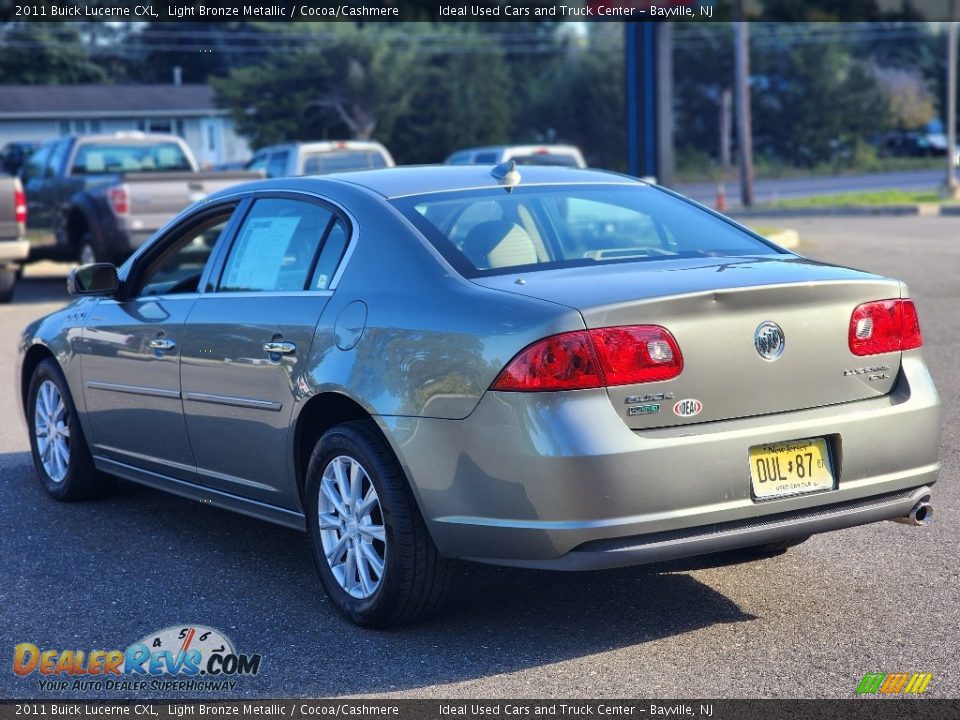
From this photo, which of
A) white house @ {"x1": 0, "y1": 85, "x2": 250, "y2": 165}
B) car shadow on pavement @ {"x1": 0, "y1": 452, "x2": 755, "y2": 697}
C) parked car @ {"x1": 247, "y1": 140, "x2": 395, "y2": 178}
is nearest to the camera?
car shadow on pavement @ {"x1": 0, "y1": 452, "x2": 755, "y2": 697}

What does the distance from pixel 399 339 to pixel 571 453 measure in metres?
0.82

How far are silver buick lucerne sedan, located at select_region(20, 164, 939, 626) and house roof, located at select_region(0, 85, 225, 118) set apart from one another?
59562 mm

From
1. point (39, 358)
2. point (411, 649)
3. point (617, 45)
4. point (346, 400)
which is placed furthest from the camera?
point (617, 45)

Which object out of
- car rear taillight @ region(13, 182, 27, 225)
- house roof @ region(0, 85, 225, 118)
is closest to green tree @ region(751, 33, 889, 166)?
house roof @ region(0, 85, 225, 118)

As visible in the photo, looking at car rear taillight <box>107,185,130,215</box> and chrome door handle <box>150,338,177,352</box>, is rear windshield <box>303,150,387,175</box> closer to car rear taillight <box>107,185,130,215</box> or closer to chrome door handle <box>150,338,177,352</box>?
car rear taillight <box>107,185,130,215</box>

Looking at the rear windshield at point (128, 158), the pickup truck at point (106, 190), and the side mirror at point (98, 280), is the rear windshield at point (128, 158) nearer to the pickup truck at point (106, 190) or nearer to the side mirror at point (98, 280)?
the pickup truck at point (106, 190)

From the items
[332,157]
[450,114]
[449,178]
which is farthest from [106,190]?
[450,114]

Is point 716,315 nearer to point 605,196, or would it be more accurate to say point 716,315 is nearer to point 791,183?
point 605,196

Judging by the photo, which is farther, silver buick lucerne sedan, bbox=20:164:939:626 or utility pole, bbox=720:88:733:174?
utility pole, bbox=720:88:733:174

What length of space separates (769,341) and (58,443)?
4.03 meters

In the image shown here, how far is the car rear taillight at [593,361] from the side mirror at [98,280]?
2.80 metres

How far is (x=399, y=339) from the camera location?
15.6 ft

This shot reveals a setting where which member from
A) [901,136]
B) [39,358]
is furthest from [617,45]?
[39,358]

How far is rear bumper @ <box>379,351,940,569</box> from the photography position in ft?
14.0
